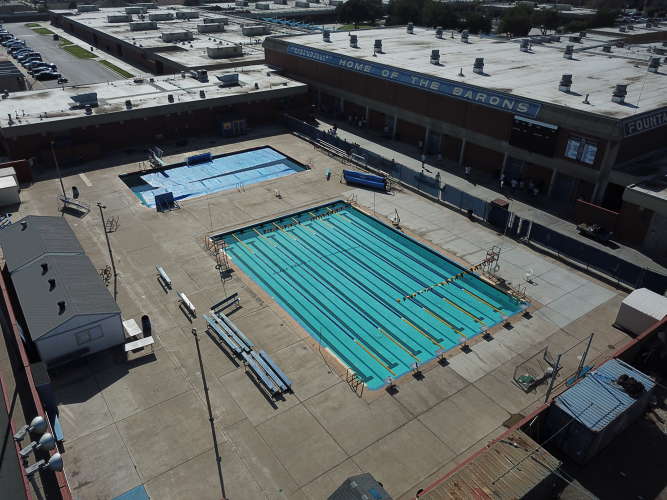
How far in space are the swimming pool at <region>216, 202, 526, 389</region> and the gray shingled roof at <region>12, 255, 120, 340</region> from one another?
830 cm

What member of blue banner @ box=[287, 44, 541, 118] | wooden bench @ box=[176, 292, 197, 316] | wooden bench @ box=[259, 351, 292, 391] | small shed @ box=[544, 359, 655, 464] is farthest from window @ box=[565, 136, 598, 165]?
wooden bench @ box=[176, 292, 197, 316]

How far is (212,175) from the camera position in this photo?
40156 mm

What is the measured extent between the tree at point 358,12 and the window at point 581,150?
89.4 metres

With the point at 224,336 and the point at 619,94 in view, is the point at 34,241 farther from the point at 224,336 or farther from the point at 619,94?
the point at 619,94

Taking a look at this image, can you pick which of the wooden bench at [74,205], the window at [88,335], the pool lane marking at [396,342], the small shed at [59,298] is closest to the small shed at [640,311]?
the pool lane marking at [396,342]

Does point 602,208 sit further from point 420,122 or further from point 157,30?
point 157,30

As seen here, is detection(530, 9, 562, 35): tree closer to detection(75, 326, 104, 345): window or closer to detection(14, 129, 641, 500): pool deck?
detection(14, 129, 641, 500): pool deck

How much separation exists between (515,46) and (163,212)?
41413 mm

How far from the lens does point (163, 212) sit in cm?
3378

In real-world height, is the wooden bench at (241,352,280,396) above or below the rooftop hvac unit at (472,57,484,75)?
below

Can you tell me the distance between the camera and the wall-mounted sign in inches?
1208

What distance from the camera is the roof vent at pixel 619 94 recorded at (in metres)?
33.8

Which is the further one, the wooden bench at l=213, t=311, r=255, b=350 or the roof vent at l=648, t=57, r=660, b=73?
the roof vent at l=648, t=57, r=660, b=73

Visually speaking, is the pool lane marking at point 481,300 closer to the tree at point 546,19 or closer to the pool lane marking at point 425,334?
the pool lane marking at point 425,334
